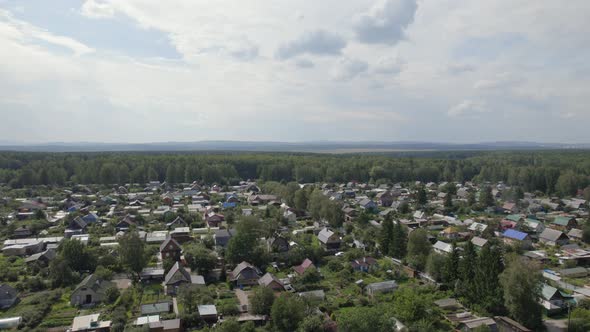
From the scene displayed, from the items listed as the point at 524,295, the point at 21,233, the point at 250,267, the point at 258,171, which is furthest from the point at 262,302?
the point at 258,171

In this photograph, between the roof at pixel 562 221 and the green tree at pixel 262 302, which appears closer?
the green tree at pixel 262 302

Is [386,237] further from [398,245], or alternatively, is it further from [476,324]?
[476,324]

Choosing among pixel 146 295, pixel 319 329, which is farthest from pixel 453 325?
pixel 146 295

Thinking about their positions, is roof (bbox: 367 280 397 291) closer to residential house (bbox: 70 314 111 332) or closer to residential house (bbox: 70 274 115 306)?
residential house (bbox: 70 314 111 332)

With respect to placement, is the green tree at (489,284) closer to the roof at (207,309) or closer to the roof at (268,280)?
the roof at (268,280)

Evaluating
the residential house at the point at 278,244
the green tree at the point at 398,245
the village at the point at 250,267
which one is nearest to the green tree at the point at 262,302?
the village at the point at 250,267

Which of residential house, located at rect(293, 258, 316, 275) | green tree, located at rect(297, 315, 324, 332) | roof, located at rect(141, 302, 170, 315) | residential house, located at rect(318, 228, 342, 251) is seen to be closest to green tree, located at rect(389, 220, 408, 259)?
residential house, located at rect(318, 228, 342, 251)
